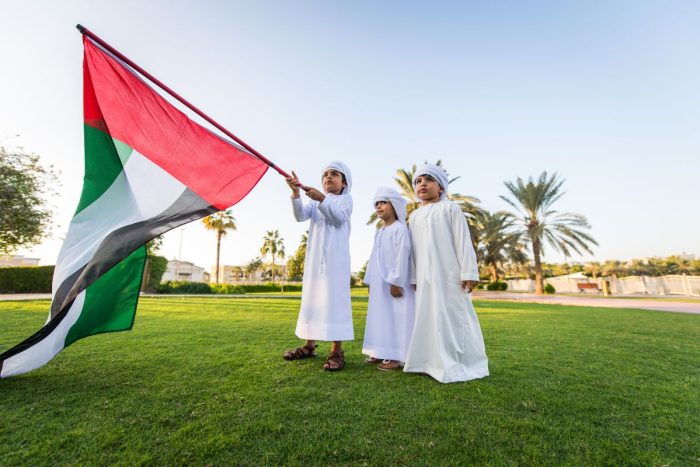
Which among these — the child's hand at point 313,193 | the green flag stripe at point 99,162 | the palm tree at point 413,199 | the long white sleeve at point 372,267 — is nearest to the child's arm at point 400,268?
the long white sleeve at point 372,267

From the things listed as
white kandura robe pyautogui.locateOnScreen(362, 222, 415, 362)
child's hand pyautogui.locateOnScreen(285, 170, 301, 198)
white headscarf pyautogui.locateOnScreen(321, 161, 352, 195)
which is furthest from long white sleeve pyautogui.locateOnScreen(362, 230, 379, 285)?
child's hand pyautogui.locateOnScreen(285, 170, 301, 198)

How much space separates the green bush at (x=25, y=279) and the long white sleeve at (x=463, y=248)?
104 feet

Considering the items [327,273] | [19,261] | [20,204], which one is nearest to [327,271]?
[327,273]

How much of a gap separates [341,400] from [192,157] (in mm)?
2623

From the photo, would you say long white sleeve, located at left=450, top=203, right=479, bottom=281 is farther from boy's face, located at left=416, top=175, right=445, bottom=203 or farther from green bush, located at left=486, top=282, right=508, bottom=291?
green bush, located at left=486, top=282, right=508, bottom=291

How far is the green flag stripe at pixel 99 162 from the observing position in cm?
270

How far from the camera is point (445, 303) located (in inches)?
130

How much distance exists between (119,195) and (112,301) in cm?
103

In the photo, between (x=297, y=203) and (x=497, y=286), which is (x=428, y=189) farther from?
(x=497, y=286)

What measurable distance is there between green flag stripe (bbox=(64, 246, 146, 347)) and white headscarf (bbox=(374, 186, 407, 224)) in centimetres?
270

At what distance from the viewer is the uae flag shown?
255cm

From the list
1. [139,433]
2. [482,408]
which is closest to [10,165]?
[139,433]

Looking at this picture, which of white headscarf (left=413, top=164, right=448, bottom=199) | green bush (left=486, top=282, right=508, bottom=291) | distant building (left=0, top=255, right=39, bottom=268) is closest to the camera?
white headscarf (left=413, top=164, right=448, bottom=199)

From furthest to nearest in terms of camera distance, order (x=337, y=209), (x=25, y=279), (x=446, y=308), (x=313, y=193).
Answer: (x=25, y=279) < (x=337, y=209) < (x=313, y=193) < (x=446, y=308)
